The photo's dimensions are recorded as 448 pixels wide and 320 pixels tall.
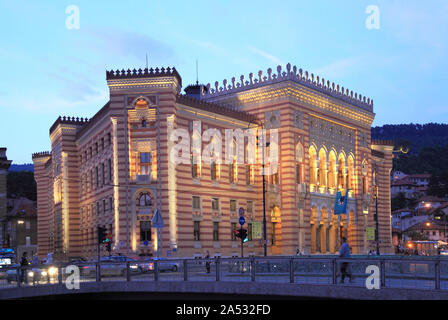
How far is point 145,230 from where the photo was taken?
44.5 meters

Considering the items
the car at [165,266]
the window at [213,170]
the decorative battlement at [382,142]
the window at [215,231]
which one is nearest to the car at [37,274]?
the car at [165,266]

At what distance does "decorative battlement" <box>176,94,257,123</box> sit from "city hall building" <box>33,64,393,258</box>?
93mm

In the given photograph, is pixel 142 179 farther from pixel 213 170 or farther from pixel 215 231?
pixel 215 231

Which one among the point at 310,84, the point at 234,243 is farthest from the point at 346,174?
the point at 234,243

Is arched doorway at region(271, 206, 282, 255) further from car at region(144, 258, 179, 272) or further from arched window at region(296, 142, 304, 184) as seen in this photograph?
car at region(144, 258, 179, 272)

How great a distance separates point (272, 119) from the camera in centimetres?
5238

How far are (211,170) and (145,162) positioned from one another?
5.84 m

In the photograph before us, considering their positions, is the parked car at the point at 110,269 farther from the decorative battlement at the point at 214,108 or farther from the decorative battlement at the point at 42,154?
the decorative battlement at the point at 42,154

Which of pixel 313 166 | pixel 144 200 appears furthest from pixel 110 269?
pixel 313 166

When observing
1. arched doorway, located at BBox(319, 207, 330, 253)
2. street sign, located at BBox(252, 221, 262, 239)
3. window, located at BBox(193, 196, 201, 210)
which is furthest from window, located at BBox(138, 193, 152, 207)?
arched doorway, located at BBox(319, 207, 330, 253)

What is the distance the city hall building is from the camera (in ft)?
146
